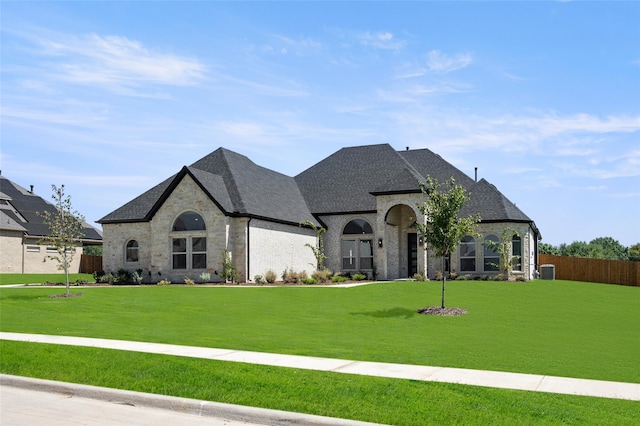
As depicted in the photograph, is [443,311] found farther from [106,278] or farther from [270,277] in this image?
[106,278]

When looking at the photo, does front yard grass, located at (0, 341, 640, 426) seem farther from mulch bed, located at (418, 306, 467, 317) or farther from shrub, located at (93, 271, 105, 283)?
shrub, located at (93, 271, 105, 283)

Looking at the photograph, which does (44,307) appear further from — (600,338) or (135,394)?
(600,338)

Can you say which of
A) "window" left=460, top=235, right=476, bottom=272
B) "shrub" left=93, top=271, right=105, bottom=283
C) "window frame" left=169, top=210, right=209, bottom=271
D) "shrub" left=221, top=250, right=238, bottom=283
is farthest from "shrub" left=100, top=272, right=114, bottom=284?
"window" left=460, top=235, right=476, bottom=272

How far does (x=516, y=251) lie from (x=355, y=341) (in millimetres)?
23842

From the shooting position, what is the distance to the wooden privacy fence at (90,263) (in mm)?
49350

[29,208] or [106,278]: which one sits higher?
[29,208]

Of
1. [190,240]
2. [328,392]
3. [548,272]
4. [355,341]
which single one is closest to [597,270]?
[548,272]

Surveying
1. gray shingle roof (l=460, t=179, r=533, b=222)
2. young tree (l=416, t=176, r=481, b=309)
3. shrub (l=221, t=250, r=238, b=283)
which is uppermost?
gray shingle roof (l=460, t=179, r=533, b=222)

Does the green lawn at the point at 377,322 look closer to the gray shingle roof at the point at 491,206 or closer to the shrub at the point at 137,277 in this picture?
the shrub at the point at 137,277

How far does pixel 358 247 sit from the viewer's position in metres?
39.3

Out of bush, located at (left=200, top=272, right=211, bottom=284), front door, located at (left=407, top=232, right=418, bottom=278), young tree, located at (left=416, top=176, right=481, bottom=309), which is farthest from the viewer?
front door, located at (left=407, top=232, right=418, bottom=278)

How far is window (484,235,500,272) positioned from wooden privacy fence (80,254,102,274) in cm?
3080

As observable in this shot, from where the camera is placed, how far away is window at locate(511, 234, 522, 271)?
36.4 m

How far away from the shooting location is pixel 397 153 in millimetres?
43156
